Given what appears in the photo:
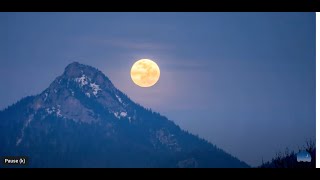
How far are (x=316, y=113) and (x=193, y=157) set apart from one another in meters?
2.40

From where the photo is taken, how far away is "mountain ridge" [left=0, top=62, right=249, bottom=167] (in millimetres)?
10992

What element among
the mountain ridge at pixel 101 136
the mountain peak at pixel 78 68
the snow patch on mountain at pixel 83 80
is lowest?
the mountain ridge at pixel 101 136

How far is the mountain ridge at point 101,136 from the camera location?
11.0m

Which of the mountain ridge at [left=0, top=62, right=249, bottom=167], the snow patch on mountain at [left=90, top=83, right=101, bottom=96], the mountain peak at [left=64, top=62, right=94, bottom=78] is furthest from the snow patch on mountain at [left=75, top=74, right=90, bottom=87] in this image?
the mountain ridge at [left=0, top=62, right=249, bottom=167]

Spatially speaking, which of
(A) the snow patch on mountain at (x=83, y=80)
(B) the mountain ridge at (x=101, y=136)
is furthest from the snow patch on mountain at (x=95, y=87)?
(B) the mountain ridge at (x=101, y=136)

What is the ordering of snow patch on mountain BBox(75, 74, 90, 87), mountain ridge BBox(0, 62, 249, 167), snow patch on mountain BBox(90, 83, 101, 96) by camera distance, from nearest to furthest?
mountain ridge BBox(0, 62, 249, 167), snow patch on mountain BBox(90, 83, 101, 96), snow patch on mountain BBox(75, 74, 90, 87)

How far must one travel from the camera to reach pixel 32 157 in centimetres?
1075

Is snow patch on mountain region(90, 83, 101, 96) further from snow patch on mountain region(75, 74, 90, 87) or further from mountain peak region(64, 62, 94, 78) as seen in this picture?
mountain peak region(64, 62, 94, 78)

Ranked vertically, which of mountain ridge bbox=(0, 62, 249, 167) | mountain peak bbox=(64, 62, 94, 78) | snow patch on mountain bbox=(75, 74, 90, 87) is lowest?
mountain ridge bbox=(0, 62, 249, 167)

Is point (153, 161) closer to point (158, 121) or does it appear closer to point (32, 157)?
point (158, 121)

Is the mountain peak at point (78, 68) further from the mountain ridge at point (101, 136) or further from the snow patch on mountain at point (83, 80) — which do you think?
the snow patch on mountain at point (83, 80)

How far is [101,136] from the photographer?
37.5 ft

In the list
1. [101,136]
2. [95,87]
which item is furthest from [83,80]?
[101,136]
